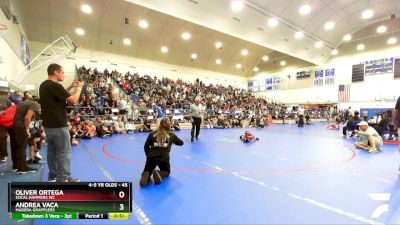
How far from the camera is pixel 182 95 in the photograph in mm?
22250

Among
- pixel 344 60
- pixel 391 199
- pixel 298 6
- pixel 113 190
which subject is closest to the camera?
pixel 113 190

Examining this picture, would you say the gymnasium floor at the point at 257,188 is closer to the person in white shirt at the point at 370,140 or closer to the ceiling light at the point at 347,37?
the person in white shirt at the point at 370,140

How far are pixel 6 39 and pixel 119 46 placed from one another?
40.3 ft

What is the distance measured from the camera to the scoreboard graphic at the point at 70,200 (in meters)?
1.65

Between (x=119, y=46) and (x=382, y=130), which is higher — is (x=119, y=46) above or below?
above

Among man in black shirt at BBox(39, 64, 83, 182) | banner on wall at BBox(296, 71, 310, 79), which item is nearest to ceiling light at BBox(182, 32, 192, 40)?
banner on wall at BBox(296, 71, 310, 79)

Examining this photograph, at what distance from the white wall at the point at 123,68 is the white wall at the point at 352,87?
804 cm

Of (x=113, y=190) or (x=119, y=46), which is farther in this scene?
(x=119, y=46)

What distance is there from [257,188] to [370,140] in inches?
229

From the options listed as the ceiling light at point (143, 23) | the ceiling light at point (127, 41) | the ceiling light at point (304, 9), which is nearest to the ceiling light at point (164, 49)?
the ceiling light at point (127, 41)

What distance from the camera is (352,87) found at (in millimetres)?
25609

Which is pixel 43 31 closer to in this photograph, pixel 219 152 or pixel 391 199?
pixel 219 152

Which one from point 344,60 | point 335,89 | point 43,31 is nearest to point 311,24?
point 344,60

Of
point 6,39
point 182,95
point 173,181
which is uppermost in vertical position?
point 6,39
